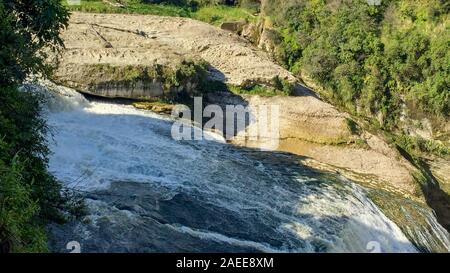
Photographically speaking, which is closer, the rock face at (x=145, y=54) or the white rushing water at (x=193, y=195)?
the white rushing water at (x=193, y=195)

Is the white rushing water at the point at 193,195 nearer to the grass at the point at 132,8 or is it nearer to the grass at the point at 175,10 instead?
the grass at the point at 132,8

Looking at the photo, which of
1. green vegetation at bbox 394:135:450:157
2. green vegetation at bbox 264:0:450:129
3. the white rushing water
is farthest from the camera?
green vegetation at bbox 264:0:450:129

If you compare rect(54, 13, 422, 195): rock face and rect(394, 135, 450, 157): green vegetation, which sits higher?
rect(54, 13, 422, 195): rock face

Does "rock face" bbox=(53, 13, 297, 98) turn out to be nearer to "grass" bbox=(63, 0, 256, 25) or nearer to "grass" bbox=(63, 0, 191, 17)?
"grass" bbox=(63, 0, 191, 17)

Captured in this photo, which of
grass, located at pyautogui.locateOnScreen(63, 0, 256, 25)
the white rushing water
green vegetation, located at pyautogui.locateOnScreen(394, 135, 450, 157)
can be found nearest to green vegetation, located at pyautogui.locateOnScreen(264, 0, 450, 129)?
green vegetation, located at pyautogui.locateOnScreen(394, 135, 450, 157)

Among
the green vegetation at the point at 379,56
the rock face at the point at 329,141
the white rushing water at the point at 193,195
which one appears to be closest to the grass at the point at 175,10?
the green vegetation at the point at 379,56
